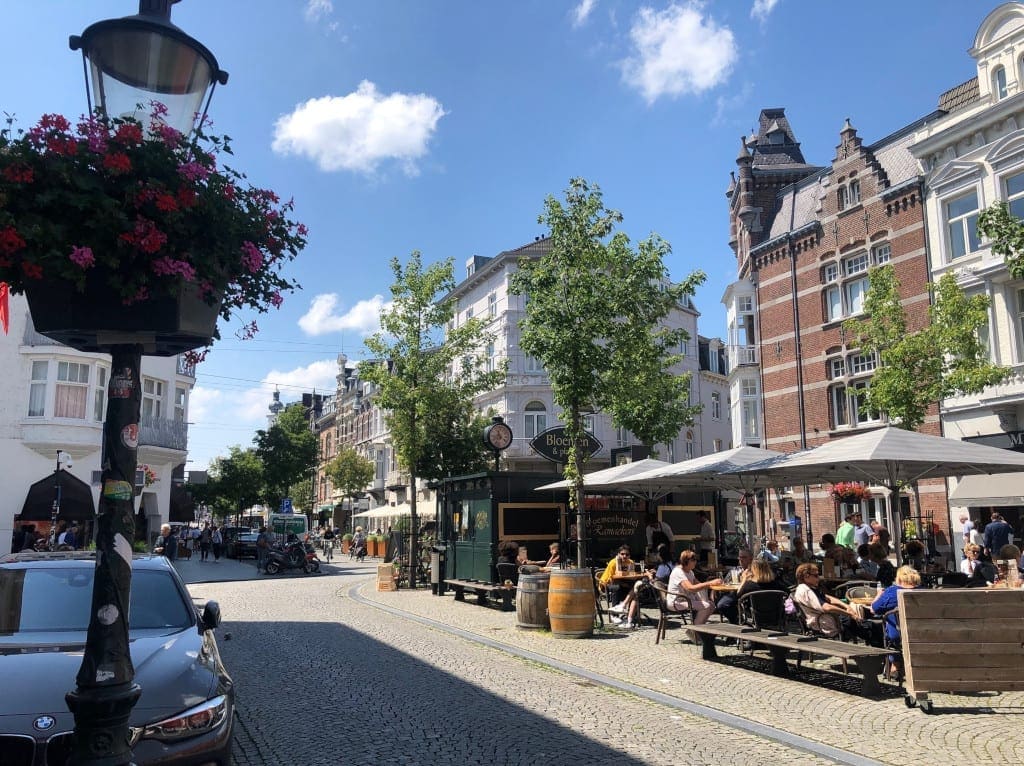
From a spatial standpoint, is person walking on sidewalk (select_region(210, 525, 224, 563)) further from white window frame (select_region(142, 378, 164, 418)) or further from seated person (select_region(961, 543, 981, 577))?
seated person (select_region(961, 543, 981, 577))

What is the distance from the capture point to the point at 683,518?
18719mm

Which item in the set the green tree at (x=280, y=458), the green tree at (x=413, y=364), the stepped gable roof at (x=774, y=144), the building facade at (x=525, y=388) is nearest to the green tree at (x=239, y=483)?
the green tree at (x=280, y=458)

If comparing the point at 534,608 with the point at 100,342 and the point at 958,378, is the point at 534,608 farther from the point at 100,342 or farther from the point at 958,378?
the point at 958,378

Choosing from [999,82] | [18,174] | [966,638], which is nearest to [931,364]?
[999,82]

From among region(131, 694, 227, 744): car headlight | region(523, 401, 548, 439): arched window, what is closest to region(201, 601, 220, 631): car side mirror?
region(131, 694, 227, 744): car headlight

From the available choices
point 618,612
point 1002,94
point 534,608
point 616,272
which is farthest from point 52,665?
point 1002,94

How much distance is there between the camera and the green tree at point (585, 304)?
13.4 metres

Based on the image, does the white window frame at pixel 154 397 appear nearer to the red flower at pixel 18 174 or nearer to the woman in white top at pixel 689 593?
the woman in white top at pixel 689 593

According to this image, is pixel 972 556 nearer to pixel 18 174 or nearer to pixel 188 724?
pixel 188 724

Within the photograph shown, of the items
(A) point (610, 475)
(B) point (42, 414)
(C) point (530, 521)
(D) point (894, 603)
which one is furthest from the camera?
(B) point (42, 414)

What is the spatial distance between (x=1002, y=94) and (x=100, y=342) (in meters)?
27.0

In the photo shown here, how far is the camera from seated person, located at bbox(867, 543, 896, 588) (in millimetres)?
10695

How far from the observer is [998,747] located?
5941mm

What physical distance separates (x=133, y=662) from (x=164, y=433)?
29.2 meters
